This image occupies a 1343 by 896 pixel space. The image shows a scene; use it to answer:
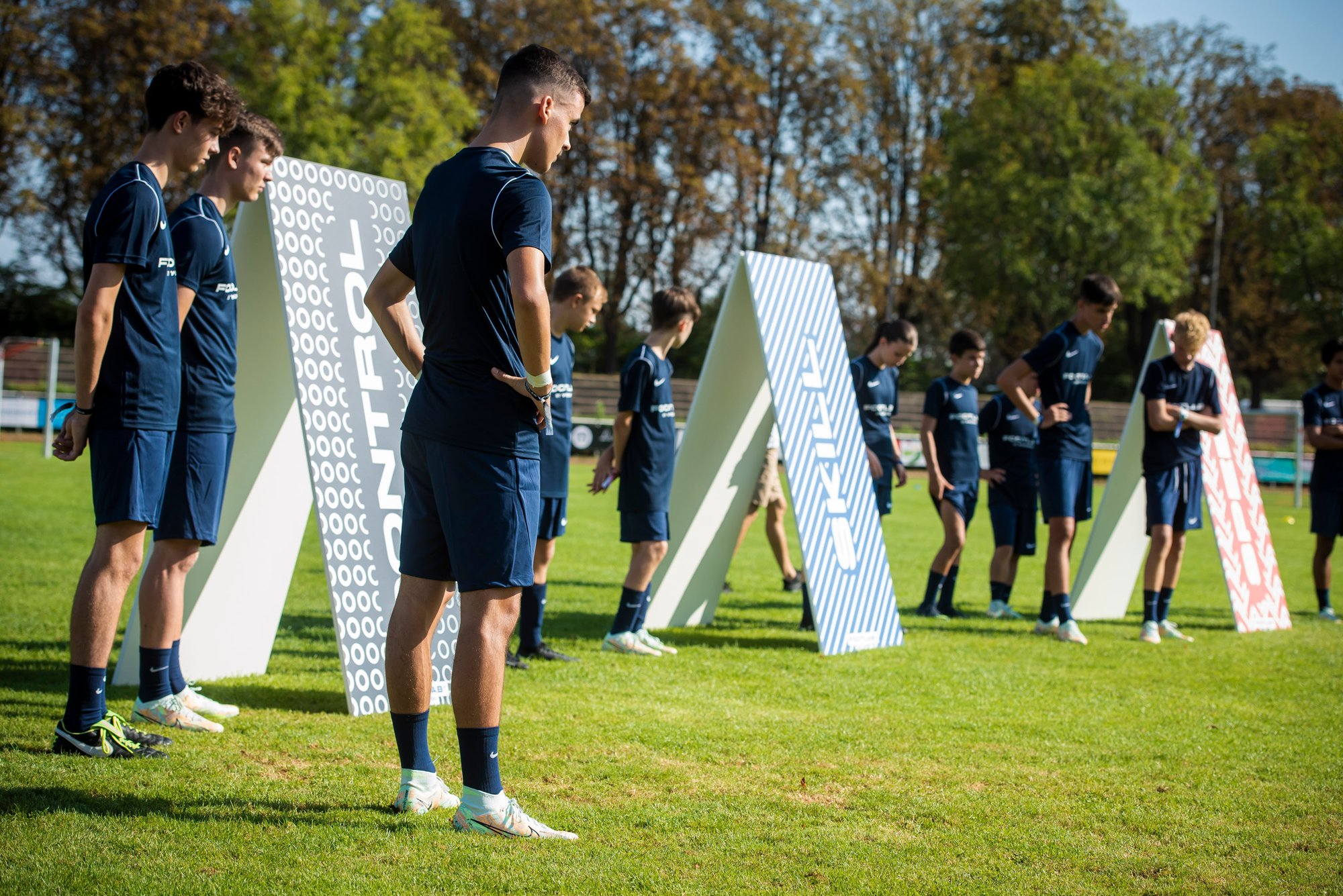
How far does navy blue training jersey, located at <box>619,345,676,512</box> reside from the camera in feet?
20.4

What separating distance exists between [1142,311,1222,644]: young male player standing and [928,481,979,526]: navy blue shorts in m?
1.30

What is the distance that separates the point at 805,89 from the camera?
1574 inches

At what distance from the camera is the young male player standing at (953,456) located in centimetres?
830

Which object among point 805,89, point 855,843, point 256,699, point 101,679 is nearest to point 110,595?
point 101,679

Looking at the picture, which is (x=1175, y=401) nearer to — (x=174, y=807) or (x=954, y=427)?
(x=954, y=427)

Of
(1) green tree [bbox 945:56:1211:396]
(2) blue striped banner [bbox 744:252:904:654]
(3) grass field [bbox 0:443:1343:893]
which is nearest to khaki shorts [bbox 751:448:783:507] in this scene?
(2) blue striped banner [bbox 744:252:904:654]

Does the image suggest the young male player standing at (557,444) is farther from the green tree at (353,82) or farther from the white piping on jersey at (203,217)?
the green tree at (353,82)

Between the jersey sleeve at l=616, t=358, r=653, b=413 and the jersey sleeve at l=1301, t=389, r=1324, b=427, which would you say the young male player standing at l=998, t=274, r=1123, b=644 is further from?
the jersey sleeve at l=1301, t=389, r=1324, b=427

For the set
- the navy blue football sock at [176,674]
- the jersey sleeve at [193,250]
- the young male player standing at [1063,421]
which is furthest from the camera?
the young male player standing at [1063,421]

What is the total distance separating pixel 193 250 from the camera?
418cm

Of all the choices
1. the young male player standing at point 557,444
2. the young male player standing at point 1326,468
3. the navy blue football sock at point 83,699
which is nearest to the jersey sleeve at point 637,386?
the young male player standing at point 557,444

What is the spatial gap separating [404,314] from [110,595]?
144cm

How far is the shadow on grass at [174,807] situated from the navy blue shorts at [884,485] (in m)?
5.63

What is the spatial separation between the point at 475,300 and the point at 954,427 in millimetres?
6083
